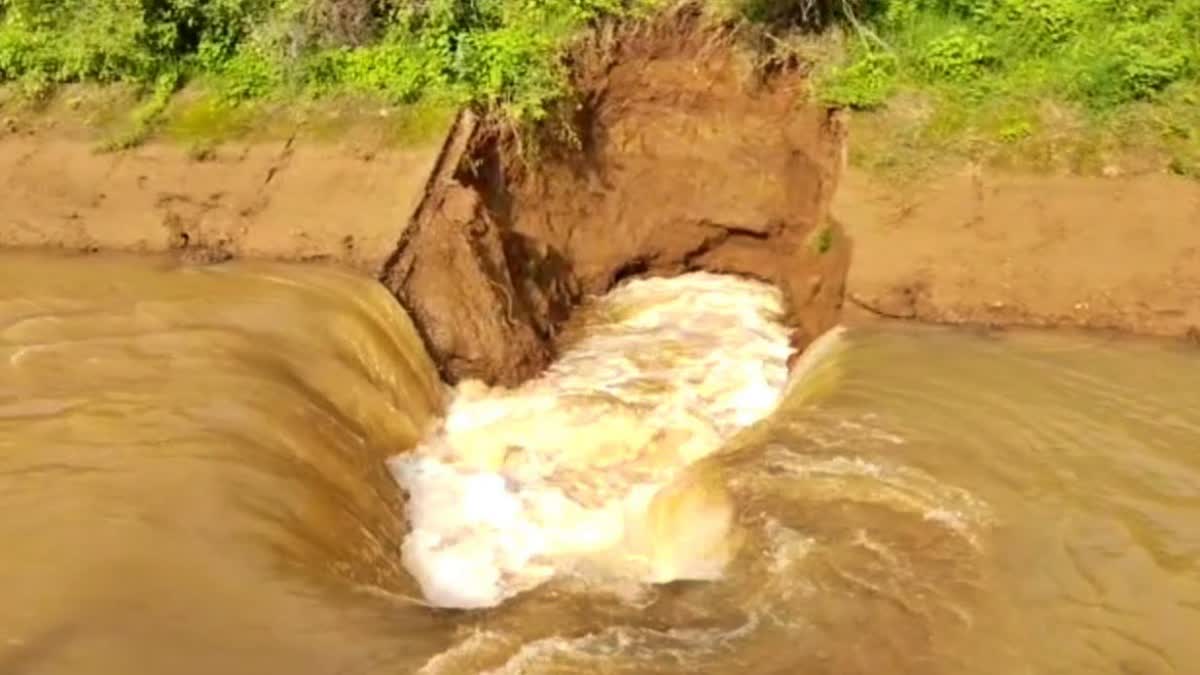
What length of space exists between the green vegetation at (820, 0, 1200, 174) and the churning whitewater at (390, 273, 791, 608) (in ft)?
5.00

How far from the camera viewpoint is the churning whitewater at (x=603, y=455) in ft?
22.8

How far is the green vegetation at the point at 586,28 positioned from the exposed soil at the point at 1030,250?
0.25m

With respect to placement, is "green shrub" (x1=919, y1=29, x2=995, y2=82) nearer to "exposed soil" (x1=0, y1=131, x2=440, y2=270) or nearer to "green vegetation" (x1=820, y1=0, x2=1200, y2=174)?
"green vegetation" (x1=820, y1=0, x2=1200, y2=174)

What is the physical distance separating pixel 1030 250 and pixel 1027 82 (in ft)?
4.98

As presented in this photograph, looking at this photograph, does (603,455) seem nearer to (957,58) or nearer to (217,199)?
(217,199)

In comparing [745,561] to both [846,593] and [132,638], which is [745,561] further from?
[132,638]

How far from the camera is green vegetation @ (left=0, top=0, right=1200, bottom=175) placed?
9406 mm

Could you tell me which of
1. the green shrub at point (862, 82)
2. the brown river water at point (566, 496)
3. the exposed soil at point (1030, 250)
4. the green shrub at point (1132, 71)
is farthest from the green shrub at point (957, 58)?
the brown river water at point (566, 496)

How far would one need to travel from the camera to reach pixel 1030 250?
8.74 metres

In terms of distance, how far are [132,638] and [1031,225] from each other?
5.69 meters

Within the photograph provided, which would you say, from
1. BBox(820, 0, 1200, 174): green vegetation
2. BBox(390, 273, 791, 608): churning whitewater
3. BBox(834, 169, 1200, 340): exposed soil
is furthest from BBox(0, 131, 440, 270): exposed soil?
BBox(820, 0, 1200, 174): green vegetation

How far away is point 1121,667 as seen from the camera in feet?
18.6

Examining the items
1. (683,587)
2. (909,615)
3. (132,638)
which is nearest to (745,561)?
(683,587)

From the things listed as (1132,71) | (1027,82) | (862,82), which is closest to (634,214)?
(862,82)
